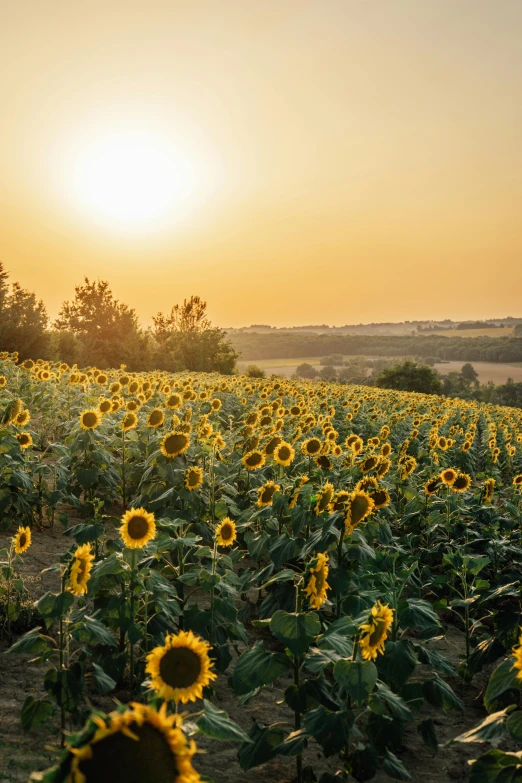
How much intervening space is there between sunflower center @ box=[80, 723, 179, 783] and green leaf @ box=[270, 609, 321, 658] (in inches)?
62.6

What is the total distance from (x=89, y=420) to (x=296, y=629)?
452 cm

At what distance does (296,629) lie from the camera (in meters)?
2.97

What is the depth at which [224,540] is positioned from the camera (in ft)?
14.3

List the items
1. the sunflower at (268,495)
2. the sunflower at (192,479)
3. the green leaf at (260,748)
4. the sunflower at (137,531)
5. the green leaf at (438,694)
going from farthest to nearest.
Answer: the sunflower at (192,479)
the sunflower at (268,495)
the sunflower at (137,531)
the green leaf at (438,694)
the green leaf at (260,748)

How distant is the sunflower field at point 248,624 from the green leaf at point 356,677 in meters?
0.01

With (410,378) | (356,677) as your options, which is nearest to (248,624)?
(356,677)

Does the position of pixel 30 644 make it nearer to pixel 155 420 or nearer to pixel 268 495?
pixel 268 495

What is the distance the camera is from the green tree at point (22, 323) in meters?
34.7

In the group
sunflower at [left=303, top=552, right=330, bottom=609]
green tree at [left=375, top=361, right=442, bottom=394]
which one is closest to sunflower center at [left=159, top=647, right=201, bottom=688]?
sunflower at [left=303, top=552, right=330, bottom=609]

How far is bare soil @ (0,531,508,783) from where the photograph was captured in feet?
10.3

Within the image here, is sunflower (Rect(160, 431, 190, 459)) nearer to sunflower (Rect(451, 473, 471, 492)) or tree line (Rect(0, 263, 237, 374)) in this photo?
sunflower (Rect(451, 473, 471, 492))

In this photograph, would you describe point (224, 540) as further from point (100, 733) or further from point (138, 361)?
point (138, 361)

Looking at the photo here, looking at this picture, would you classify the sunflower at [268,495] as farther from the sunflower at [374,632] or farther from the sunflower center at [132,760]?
the sunflower center at [132,760]

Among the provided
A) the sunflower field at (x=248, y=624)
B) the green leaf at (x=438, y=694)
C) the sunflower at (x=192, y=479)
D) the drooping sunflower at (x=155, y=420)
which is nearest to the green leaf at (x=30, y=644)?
the sunflower field at (x=248, y=624)
